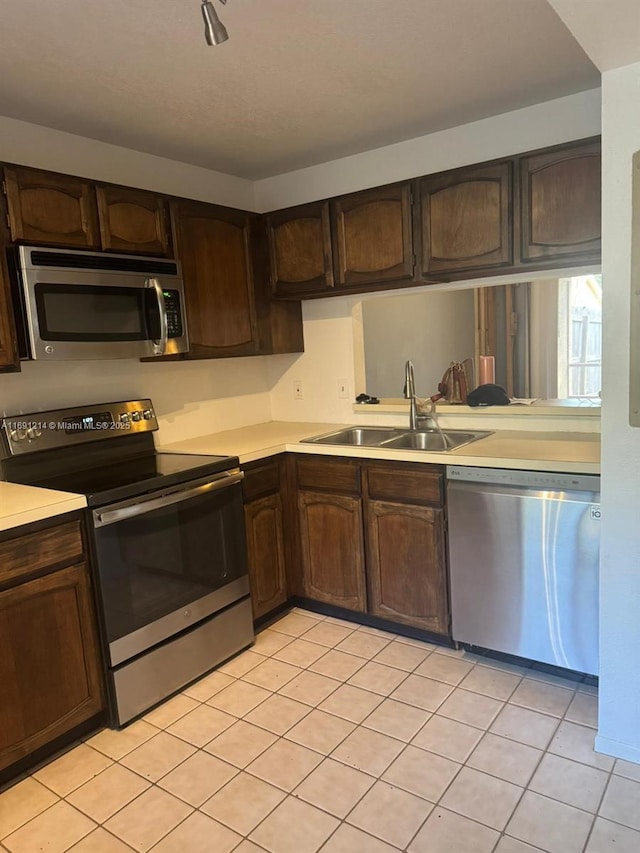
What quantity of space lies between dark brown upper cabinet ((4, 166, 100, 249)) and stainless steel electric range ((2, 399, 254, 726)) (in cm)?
73

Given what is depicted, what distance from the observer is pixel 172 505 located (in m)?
2.44

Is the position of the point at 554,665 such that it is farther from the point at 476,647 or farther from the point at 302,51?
the point at 302,51

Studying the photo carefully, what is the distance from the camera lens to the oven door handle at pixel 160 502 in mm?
2179

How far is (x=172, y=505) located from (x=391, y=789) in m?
1.28

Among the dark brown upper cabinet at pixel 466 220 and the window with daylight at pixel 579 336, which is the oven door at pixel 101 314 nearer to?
the dark brown upper cabinet at pixel 466 220

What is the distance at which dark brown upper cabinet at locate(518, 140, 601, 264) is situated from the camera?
93.7 inches

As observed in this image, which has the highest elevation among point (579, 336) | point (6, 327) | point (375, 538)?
point (6, 327)

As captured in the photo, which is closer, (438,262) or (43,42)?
(43,42)

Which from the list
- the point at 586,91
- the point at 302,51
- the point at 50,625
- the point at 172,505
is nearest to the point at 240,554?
the point at 172,505

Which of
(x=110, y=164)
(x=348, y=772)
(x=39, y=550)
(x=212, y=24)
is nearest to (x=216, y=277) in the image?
(x=110, y=164)

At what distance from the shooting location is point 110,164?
290 cm

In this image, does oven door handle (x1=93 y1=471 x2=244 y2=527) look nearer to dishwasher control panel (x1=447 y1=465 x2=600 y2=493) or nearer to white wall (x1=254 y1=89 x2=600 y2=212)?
dishwasher control panel (x1=447 y1=465 x2=600 y2=493)

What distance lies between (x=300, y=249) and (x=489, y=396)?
1256 millimetres

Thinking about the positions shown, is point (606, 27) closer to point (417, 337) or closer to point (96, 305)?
point (417, 337)
